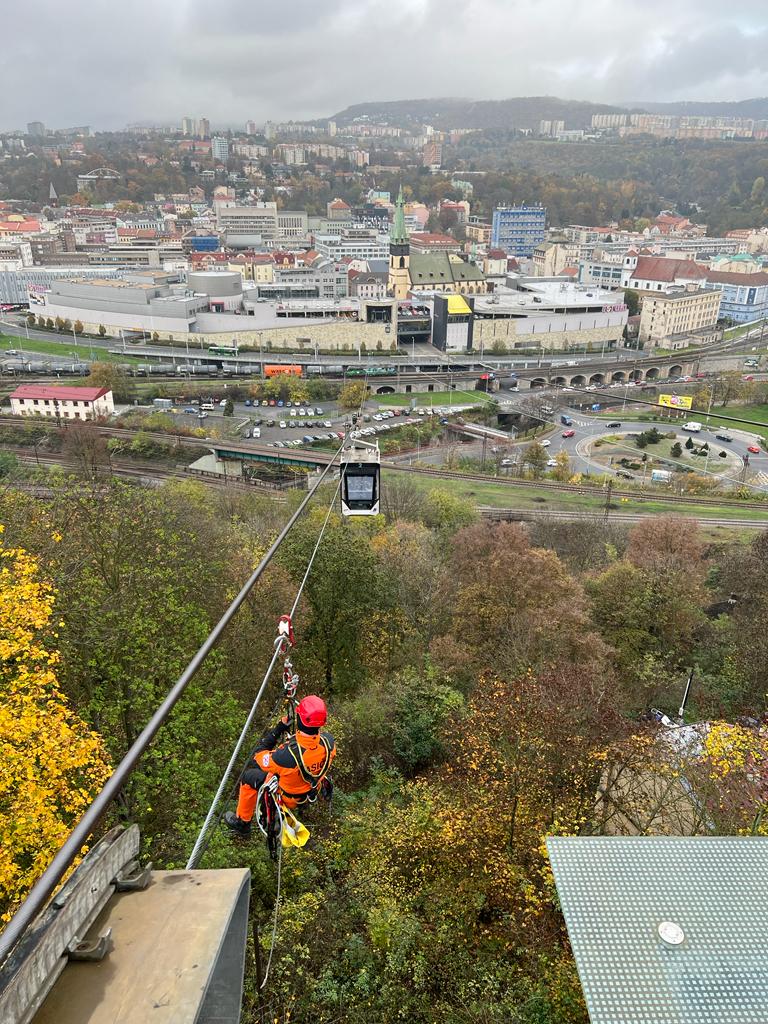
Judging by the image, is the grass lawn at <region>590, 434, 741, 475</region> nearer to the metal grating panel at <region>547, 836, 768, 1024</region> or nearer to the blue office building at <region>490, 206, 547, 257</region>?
the metal grating panel at <region>547, 836, 768, 1024</region>

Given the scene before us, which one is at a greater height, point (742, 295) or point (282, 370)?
point (742, 295)

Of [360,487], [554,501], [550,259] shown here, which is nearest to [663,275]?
[550,259]

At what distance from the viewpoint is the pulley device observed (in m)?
14.5

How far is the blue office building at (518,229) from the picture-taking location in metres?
126

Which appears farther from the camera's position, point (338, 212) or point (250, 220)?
point (338, 212)

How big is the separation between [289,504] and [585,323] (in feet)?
203

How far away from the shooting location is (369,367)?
6450 cm

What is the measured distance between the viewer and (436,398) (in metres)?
60.4

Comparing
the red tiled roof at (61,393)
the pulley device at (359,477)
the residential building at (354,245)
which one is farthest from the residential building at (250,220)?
the pulley device at (359,477)

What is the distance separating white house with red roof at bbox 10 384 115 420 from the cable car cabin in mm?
35521

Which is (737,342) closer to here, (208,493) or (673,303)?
(673,303)

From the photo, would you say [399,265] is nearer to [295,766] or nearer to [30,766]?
[30,766]

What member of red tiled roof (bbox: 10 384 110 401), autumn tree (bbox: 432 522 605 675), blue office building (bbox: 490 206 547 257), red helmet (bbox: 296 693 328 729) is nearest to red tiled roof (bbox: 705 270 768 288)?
blue office building (bbox: 490 206 547 257)

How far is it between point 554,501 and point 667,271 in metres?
70.7
